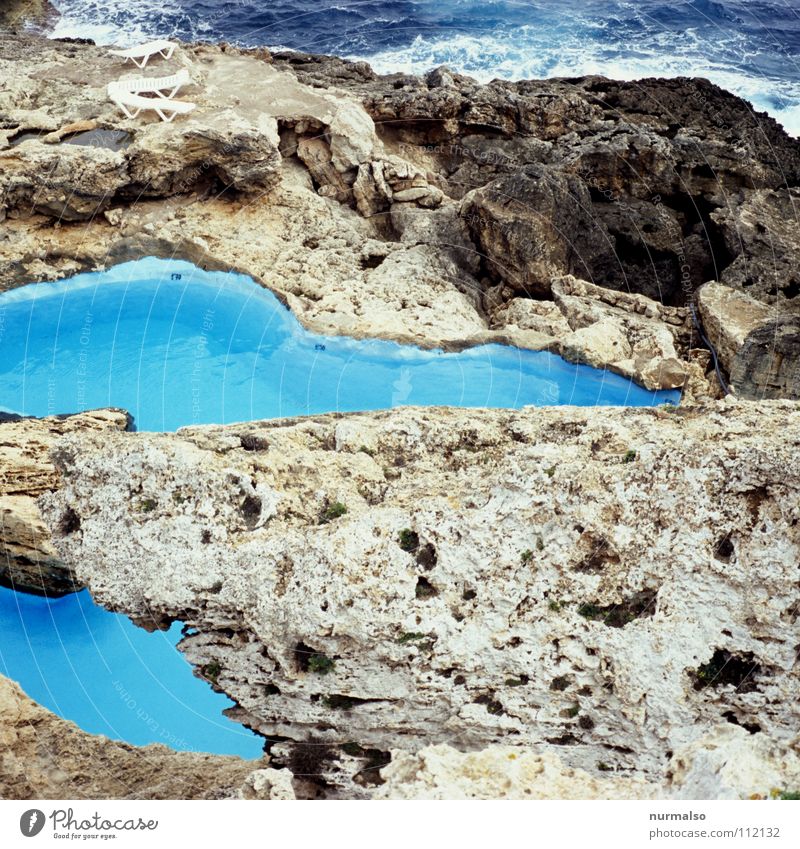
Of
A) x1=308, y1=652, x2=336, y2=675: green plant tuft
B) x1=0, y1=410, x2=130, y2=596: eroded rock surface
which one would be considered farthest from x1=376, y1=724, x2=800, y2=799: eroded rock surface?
x1=0, y1=410, x2=130, y2=596: eroded rock surface

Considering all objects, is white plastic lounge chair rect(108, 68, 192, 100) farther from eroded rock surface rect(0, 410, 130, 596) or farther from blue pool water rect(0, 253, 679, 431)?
eroded rock surface rect(0, 410, 130, 596)

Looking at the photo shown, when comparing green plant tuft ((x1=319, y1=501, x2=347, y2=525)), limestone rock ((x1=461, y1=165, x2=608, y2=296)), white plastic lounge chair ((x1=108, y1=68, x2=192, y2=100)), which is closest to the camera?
green plant tuft ((x1=319, y1=501, x2=347, y2=525))

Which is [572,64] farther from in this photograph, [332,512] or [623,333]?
[332,512]

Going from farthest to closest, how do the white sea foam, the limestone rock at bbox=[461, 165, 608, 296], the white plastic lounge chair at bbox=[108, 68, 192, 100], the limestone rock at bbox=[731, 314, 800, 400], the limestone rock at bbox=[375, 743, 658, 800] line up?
1. the white sea foam
2. the white plastic lounge chair at bbox=[108, 68, 192, 100]
3. the limestone rock at bbox=[461, 165, 608, 296]
4. the limestone rock at bbox=[731, 314, 800, 400]
5. the limestone rock at bbox=[375, 743, 658, 800]

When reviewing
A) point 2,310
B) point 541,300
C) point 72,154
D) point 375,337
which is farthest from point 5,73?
point 541,300

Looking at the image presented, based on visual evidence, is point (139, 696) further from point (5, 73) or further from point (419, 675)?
point (5, 73)

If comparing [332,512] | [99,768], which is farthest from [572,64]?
[99,768]
